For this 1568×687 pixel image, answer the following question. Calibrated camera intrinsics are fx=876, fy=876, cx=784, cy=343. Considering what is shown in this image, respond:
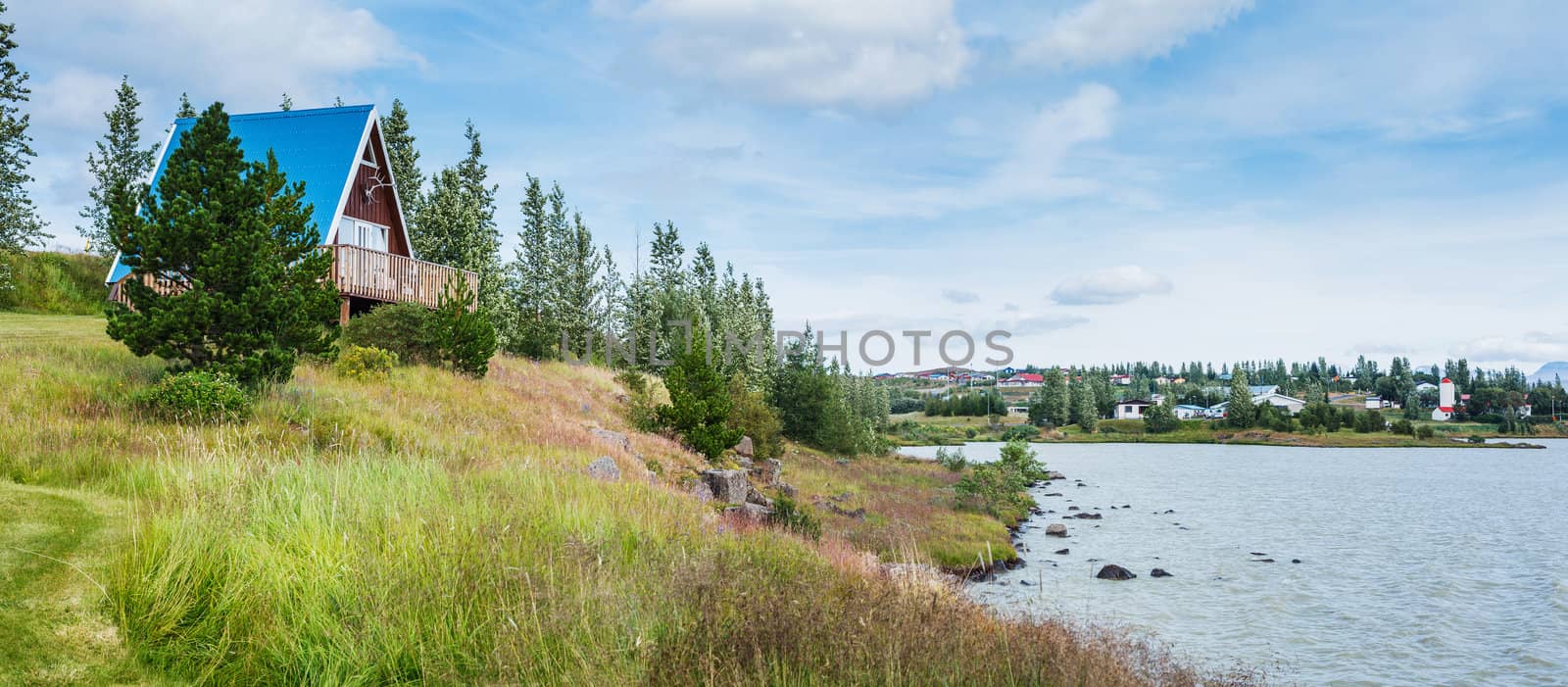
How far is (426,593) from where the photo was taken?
21.7ft

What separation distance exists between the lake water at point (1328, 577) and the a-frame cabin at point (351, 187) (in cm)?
2223

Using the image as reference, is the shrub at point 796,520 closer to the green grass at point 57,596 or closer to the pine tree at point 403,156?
the green grass at point 57,596

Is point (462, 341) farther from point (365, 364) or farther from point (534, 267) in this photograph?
point (534, 267)

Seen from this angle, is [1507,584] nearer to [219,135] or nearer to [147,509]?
[147,509]

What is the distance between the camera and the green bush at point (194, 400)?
14.6 meters

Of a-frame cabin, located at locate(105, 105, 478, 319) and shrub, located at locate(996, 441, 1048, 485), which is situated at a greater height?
a-frame cabin, located at locate(105, 105, 478, 319)

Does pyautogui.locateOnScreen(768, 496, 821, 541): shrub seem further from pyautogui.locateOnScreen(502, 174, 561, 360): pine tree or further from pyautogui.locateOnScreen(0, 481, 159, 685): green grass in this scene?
pyautogui.locateOnScreen(502, 174, 561, 360): pine tree

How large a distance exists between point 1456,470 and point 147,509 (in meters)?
90.0

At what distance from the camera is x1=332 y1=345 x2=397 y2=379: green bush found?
22359 millimetres

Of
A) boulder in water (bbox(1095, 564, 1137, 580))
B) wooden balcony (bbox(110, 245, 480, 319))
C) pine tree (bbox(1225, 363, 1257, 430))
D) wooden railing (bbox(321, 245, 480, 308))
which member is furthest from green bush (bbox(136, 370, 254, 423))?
pine tree (bbox(1225, 363, 1257, 430))

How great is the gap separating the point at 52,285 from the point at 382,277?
19.8 m

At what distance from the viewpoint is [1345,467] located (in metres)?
75.4


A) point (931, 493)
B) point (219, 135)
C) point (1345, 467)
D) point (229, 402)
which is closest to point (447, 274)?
point (219, 135)

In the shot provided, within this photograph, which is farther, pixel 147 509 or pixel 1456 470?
pixel 1456 470
